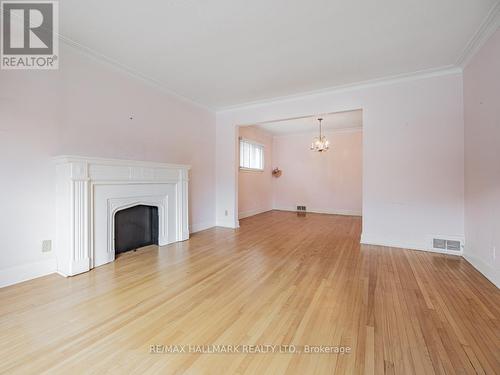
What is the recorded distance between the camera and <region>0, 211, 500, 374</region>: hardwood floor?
53.6 inches

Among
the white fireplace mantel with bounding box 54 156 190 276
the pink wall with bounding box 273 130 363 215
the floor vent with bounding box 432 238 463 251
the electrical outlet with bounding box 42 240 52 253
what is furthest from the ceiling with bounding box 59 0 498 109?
the pink wall with bounding box 273 130 363 215

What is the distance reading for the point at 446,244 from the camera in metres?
3.37

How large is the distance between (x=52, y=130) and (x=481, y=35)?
194 inches

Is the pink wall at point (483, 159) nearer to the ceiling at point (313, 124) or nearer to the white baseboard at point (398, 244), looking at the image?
the white baseboard at point (398, 244)

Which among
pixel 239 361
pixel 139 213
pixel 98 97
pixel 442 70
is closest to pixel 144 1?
pixel 98 97

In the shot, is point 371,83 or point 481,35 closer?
point 481,35

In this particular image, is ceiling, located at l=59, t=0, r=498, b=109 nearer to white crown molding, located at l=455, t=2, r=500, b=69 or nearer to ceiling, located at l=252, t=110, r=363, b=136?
white crown molding, located at l=455, t=2, r=500, b=69

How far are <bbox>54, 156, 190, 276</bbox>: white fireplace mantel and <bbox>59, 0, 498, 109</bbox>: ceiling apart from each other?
1.42 metres

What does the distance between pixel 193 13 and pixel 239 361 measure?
114 inches

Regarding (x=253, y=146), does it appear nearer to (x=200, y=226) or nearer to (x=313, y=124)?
(x=313, y=124)

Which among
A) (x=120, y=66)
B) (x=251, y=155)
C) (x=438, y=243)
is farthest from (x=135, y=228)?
(x=438, y=243)

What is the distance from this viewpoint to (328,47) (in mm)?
2857

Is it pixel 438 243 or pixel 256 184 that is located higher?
pixel 256 184

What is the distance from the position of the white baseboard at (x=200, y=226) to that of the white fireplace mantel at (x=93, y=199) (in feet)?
4.07
